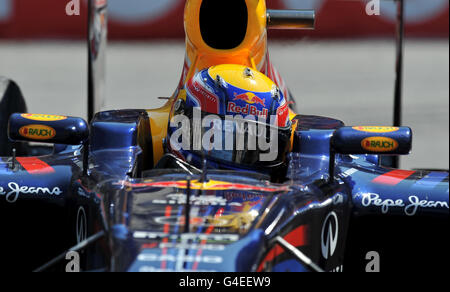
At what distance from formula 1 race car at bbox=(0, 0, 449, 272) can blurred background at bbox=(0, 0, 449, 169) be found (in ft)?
16.1

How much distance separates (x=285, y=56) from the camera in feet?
42.3

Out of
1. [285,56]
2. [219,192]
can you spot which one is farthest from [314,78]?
[219,192]

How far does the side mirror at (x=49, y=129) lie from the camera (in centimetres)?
407

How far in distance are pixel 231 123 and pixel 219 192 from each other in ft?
1.92

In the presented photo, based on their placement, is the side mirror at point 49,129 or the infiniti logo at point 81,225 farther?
the side mirror at point 49,129

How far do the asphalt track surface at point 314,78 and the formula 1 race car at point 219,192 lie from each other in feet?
11.3

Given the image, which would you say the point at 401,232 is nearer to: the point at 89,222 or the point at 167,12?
the point at 89,222

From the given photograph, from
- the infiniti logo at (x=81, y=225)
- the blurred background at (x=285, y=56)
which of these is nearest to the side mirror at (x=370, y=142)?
the infiniti logo at (x=81, y=225)

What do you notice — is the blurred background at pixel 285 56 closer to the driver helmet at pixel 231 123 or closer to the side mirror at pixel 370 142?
the driver helmet at pixel 231 123

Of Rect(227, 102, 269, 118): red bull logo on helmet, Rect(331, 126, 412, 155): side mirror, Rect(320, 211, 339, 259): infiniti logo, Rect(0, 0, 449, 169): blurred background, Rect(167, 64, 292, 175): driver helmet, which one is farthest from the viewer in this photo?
Rect(0, 0, 449, 169): blurred background

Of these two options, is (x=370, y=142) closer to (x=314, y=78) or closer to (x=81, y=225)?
(x=81, y=225)

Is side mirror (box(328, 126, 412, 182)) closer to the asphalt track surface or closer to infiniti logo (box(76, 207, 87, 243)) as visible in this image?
infiniti logo (box(76, 207, 87, 243))

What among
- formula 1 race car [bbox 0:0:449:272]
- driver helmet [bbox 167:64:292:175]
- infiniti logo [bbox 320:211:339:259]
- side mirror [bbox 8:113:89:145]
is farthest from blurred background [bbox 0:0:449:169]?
infiniti logo [bbox 320:211:339:259]

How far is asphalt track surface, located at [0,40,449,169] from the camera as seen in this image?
981 centimetres
